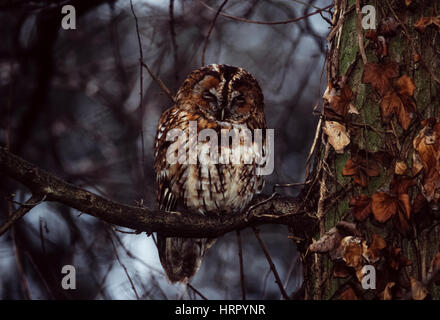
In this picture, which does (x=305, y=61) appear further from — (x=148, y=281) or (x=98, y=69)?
(x=148, y=281)

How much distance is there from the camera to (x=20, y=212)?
1705 millimetres

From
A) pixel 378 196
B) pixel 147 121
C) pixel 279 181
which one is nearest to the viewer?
pixel 378 196

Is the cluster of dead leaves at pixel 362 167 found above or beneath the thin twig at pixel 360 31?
beneath

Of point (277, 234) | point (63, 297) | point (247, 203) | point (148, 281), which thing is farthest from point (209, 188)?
point (277, 234)

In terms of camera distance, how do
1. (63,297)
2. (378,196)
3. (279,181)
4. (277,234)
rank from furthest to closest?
(277,234)
(279,181)
(63,297)
(378,196)

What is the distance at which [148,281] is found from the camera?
3.05 metres

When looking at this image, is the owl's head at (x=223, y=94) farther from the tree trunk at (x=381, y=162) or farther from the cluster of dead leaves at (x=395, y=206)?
the cluster of dead leaves at (x=395, y=206)

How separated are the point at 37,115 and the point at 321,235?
2.58 metres

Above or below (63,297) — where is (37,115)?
above

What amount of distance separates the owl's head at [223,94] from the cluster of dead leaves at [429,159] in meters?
1.16

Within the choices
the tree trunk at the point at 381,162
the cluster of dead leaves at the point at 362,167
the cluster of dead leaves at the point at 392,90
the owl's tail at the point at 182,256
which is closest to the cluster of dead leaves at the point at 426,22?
the tree trunk at the point at 381,162

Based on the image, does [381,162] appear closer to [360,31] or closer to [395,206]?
[395,206]

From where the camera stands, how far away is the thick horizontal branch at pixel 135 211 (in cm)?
179

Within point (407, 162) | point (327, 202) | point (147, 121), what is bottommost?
point (327, 202)
